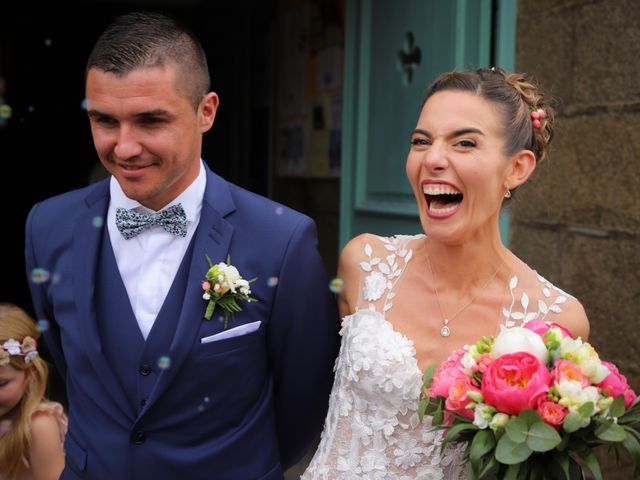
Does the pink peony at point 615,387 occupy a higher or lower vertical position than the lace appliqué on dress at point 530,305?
lower

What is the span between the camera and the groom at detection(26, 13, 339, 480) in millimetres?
2275

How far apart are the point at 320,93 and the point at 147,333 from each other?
172 inches

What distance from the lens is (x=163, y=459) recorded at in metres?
2.33

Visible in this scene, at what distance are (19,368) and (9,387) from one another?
0.28 feet

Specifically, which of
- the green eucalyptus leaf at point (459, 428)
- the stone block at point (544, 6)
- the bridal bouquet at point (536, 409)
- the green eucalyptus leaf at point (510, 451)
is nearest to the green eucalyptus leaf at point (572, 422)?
the bridal bouquet at point (536, 409)

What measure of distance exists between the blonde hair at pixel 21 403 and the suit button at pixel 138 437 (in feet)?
3.92

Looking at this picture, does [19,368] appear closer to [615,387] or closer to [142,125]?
[142,125]

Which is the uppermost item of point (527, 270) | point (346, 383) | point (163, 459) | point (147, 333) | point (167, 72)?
point (167, 72)

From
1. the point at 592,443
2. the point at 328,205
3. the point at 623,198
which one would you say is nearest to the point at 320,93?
the point at 328,205

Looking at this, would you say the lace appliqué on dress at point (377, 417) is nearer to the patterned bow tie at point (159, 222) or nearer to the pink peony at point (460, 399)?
the pink peony at point (460, 399)

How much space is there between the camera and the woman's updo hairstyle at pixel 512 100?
2.52m

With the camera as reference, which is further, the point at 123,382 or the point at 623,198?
the point at 623,198

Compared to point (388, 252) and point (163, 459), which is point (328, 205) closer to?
point (388, 252)

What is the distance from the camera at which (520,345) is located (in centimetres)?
199
